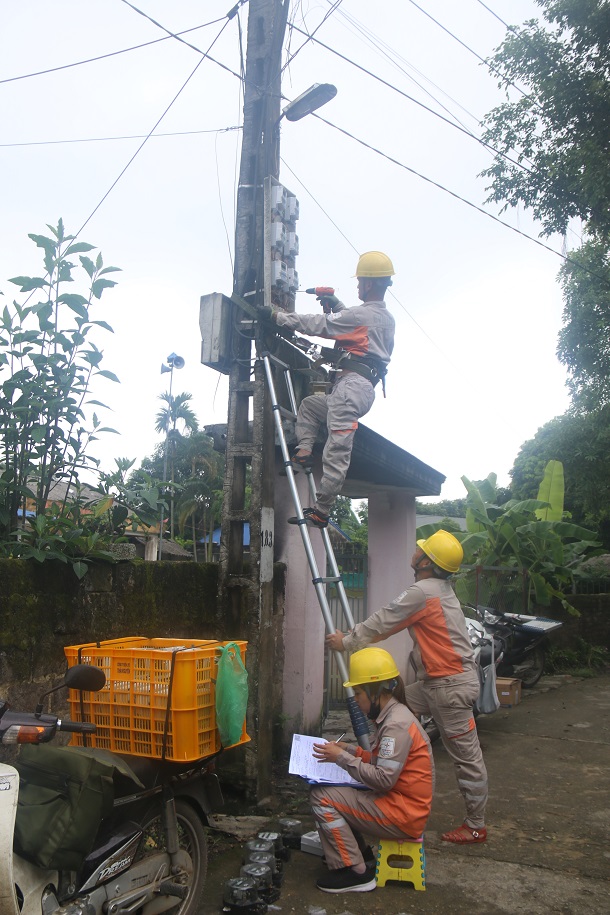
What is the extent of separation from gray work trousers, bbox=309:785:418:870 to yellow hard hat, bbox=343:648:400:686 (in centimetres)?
56

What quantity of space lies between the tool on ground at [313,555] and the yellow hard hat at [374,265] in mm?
869

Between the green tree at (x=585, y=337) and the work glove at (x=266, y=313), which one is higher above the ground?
the green tree at (x=585, y=337)

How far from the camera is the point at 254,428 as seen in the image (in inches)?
218

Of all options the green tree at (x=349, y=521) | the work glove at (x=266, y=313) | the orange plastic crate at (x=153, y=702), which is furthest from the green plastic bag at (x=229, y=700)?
the green tree at (x=349, y=521)

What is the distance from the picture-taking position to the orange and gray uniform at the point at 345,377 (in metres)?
5.15

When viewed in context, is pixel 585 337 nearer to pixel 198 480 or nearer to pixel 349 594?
pixel 349 594

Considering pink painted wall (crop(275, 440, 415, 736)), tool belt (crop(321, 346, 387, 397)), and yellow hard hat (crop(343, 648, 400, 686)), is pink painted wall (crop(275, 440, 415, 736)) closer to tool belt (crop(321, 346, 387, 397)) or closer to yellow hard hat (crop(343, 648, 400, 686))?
tool belt (crop(321, 346, 387, 397))

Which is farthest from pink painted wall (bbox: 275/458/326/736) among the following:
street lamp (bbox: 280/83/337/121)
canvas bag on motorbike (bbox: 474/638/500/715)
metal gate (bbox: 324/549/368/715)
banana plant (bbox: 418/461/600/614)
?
banana plant (bbox: 418/461/600/614)

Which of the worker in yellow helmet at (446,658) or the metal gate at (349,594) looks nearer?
the worker in yellow helmet at (446,658)

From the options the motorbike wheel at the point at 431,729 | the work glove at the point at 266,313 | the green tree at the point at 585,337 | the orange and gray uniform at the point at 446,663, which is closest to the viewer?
the orange and gray uniform at the point at 446,663

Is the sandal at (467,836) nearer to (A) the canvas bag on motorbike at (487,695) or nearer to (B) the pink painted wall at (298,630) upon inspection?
(B) the pink painted wall at (298,630)

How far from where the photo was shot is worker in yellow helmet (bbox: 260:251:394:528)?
5156 millimetres

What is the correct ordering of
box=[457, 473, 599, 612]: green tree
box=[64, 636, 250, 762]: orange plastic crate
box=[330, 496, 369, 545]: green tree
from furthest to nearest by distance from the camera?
box=[330, 496, 369, 545]: green tree < box=[457, 473, 599, 612]: green tree < box=[64, 636, 250, 762]: orange plastic crate

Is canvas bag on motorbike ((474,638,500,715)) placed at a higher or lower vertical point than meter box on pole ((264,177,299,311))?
lower
